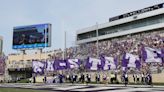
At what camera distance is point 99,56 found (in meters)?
57.3

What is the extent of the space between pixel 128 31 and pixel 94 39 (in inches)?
552

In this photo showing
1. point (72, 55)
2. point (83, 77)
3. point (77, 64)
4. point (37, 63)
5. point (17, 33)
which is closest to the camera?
point (83, 77)

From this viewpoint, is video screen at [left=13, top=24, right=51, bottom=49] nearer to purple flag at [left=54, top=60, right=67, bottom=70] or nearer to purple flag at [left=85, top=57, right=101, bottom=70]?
purple flag at [left=54, top=60, right=67, bottom=70]

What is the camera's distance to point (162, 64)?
42.8 m

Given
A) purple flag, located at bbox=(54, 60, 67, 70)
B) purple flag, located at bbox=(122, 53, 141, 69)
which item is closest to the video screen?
purple flag, located at bbox=(54, 60, 67, 70)

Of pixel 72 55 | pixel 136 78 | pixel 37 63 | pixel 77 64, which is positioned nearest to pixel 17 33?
pixel 72 55

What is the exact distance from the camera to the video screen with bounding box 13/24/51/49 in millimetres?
84812

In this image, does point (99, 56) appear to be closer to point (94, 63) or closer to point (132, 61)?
point (94, 63)

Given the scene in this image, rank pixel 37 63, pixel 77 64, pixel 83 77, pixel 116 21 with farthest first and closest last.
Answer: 1. pixel 116 21
2. pixel 37 63
3. pixel 77 64
4. pixel 83 77

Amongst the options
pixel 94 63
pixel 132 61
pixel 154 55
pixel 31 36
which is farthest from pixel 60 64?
pixel 31 36

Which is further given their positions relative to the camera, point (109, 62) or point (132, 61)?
point (109, 62)

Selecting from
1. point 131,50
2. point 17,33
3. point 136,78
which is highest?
point 17,33

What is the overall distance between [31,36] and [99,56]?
3324cm

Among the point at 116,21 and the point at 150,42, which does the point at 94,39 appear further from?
the point at 150,42
